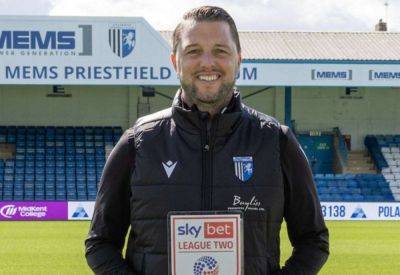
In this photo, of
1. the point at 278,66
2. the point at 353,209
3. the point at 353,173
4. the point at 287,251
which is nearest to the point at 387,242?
the point at 287,251

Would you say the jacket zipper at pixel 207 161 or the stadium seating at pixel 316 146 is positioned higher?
the stadium seating at pixel 316 146

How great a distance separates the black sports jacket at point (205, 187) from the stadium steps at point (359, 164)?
30.3 meters

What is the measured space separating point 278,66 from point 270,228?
2631cm

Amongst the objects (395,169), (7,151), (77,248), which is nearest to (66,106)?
(7,151)

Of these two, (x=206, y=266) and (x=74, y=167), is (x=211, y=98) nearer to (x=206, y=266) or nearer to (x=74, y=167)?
(x=206, y=266)

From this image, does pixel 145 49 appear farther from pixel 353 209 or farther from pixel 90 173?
pixel 353 209

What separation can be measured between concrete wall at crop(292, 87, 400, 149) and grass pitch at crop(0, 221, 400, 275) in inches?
414

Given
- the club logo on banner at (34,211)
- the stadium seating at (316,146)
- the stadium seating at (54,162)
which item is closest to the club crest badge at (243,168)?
the club logo on banner at (34,211)

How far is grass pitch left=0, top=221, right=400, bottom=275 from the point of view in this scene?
13.3 m

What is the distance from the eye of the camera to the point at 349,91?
34188 mm

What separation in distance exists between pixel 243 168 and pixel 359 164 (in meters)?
30.9

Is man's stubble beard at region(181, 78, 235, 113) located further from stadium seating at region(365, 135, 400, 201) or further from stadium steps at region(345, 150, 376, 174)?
stadium steps at region(345, 150, 376, 174)

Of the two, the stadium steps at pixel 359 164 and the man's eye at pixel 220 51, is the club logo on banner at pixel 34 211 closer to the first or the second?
the stadium steps at pixel 359 164

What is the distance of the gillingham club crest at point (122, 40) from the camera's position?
27.9 metres
